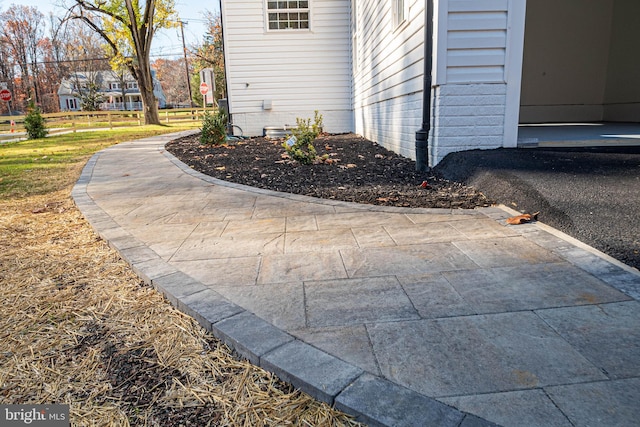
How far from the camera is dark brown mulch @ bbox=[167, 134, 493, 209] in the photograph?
4.11m

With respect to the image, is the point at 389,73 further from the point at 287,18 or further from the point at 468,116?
the point at 287,18

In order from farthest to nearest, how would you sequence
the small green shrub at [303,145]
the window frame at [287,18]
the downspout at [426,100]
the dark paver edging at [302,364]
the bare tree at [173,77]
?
the bare tree at [173,77] → the window frame at [287,18] → the small green shrub at [303,145] → the downspout at [426,100] → the dark paver edging at [302,364]

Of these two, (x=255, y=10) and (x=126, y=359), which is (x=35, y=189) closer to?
(x=126, y=359)

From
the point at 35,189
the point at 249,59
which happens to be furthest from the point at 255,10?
the point at 35,189

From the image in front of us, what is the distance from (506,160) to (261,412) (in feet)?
13.1

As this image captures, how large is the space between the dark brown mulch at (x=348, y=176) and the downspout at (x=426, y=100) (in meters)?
0.20

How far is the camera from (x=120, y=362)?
1.72m

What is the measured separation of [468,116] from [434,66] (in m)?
0.73

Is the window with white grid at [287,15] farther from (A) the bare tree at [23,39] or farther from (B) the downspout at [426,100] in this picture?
(A) the bare tree at [23,39]

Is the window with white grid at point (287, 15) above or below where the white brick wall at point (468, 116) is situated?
above

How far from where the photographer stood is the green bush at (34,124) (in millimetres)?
15805

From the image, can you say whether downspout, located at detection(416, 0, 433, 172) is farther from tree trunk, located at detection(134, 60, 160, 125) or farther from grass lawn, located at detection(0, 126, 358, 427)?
tree trunk, located at detection(134, 60, 160, 125)

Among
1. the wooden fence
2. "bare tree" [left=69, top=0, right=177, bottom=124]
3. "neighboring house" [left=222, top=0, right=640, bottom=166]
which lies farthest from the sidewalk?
"bare tree" [left=69, top=0, right=177, bottom=124]

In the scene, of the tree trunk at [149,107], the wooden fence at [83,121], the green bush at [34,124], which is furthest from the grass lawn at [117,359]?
the tree trunk at [149,107]
